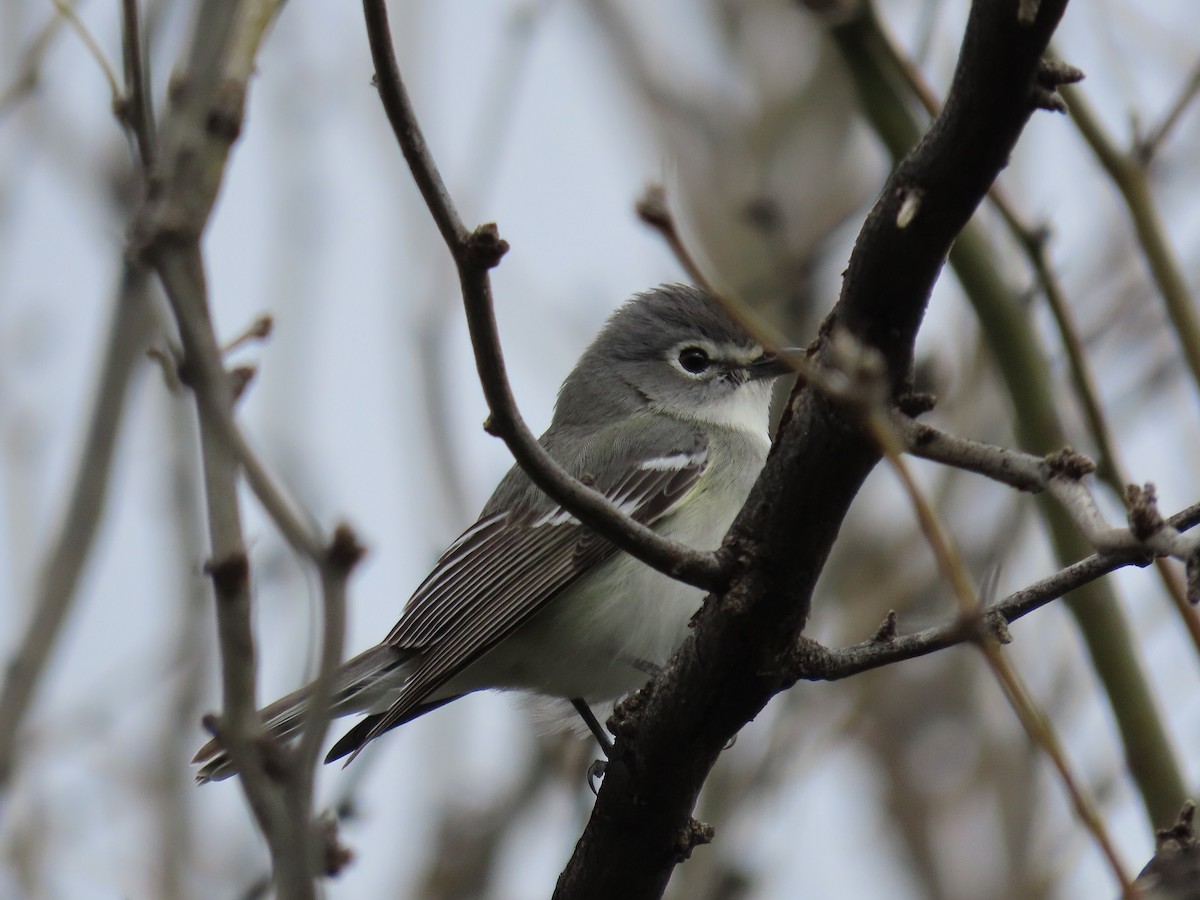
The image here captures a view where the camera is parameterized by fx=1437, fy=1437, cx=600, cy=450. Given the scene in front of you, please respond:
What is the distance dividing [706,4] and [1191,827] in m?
10.7

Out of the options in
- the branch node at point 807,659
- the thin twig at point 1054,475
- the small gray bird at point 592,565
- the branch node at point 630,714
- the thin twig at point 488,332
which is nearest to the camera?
the thin twig at point 1054,475

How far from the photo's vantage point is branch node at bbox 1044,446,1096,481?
7.80ft

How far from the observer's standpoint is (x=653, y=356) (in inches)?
259

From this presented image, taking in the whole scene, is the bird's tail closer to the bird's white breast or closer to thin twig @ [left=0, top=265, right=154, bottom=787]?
the bird's white breast

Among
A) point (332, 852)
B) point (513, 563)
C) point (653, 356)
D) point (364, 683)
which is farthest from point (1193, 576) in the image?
point (653, 356)

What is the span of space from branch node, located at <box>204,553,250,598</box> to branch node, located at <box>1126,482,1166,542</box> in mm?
1334

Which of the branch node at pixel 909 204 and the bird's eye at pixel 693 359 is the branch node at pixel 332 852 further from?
the bird's eye at pixel 693 359

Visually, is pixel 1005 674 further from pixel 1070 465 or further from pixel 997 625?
pixel 997 625

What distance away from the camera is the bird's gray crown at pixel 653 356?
6348 millimetres

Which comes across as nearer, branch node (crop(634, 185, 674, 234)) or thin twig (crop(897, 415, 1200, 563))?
thin twig (crop(897, 415, 1200, 563))

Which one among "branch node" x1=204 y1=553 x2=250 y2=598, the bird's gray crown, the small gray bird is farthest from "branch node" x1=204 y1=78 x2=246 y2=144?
the bird's gray crown

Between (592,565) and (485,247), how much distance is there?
2.68 meters

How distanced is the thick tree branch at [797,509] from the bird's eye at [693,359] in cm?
301

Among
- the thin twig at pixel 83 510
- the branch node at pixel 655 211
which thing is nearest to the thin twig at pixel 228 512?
the thin twig at pixel 83 510
